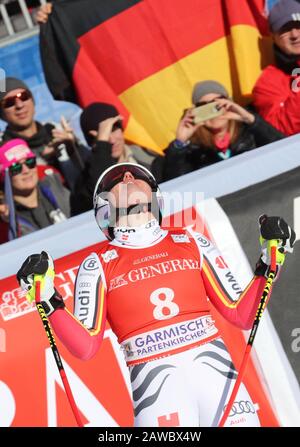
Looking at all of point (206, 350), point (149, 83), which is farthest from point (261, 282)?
point (149, 83)

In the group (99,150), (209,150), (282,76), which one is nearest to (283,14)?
(282,76)

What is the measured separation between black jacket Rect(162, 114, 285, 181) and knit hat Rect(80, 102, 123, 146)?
1.63ft

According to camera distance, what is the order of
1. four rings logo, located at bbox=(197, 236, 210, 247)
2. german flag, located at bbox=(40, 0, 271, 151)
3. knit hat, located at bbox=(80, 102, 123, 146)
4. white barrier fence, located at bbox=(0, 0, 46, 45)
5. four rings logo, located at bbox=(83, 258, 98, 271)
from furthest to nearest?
1. white barrier fence, located at bbox=(0, 0, 46, 45)
2. german flag, located at bbox=(40, 0, 271, 151)
3. knit hat, located at bbox=(80, 102, 123, 146)
4. four rings logo, located at bbox=(197, 236, 210, 247)
5. four rings logo, located at bbox=(83, 258, 98, 271)

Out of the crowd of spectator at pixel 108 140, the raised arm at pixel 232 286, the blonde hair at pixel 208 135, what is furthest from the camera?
the blonde hair at pixel 208 135

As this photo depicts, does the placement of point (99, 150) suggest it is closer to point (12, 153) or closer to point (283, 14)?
point (12, 153)

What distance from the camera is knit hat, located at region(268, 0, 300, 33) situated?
5.61 metres

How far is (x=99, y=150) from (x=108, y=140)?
12 centimetres

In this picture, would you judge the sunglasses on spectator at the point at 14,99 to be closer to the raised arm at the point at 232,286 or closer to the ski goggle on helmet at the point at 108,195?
the ski goggle on helmet at the point at 108,195

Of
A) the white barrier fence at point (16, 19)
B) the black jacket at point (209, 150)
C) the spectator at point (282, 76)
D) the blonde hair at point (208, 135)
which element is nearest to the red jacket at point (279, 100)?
the spectator at point (282, 76)

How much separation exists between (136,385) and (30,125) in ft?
9.05

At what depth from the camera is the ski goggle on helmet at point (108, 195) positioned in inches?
154

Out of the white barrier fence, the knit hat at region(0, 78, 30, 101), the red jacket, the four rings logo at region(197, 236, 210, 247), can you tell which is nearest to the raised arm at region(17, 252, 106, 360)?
the four rings logo at region(197, 236, 210, 247)

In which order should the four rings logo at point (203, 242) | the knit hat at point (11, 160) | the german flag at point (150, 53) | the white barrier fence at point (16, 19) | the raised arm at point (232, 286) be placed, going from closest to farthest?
the raised arm at point (232, 286)
the four rings logo at point (203, 242)
the knit hat at point (11, 160)
the german flag at point (150, 53)
the white barrier fence at point (16, 19)

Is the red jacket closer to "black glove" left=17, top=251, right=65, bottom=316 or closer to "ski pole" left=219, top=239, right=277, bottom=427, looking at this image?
"ski pole" left=219, top=239, right=277, bottom=427
